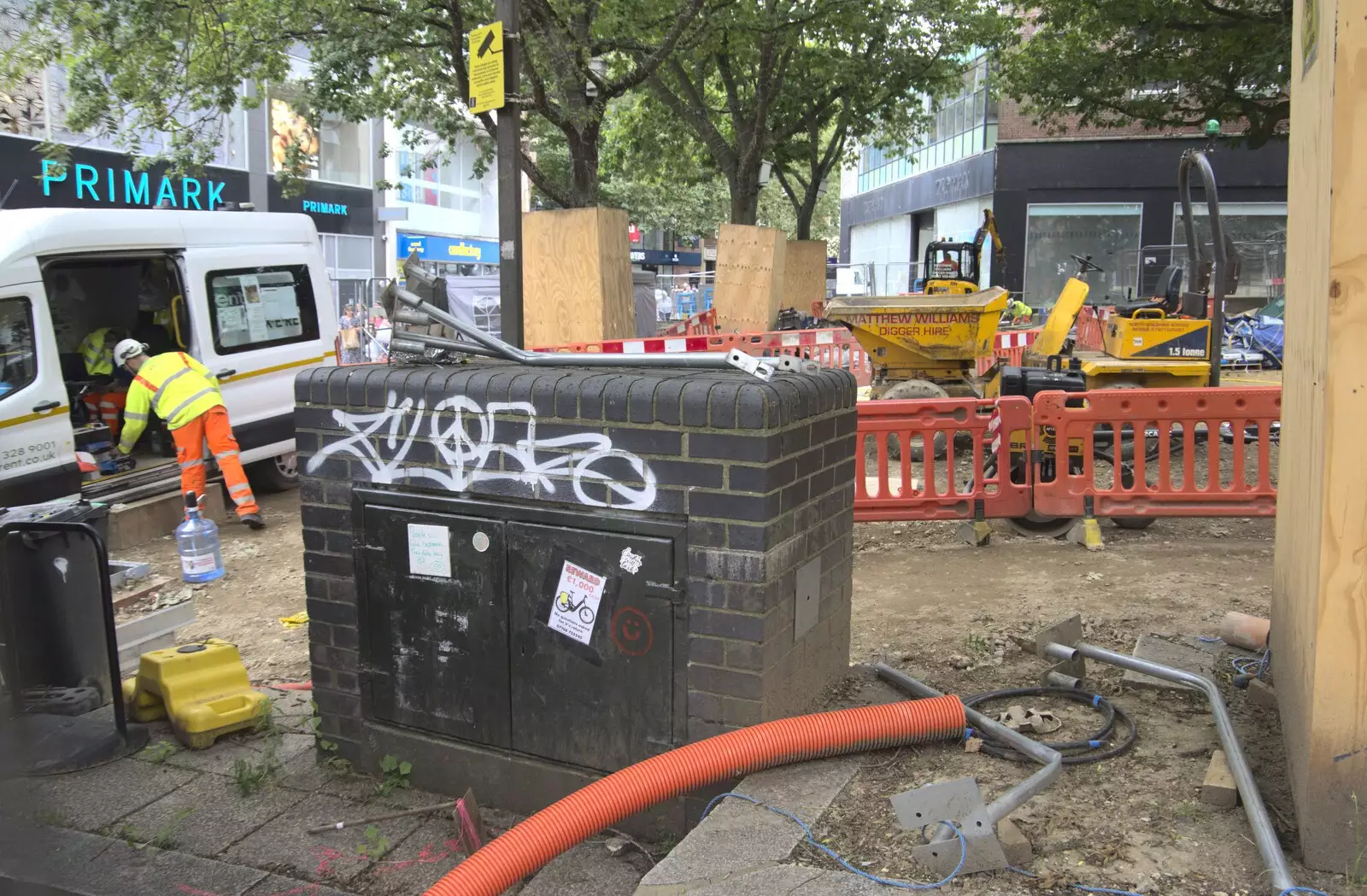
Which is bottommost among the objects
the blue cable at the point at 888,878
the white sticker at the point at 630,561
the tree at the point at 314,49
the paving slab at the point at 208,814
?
the paving slab at the point at 208,814

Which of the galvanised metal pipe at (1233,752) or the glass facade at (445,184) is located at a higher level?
the glass facade at (445,184)

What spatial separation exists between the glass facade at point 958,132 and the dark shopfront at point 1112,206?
146 cm

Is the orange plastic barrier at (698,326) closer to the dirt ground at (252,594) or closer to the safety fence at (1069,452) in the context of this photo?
the dirt ground at (252,594)

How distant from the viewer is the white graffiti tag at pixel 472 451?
3559 millimetres

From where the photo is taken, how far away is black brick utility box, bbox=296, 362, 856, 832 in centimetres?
342

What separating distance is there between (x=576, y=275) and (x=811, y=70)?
12.1m

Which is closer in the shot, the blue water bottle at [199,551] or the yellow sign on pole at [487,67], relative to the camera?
the yellow sign on pole at [487,67]

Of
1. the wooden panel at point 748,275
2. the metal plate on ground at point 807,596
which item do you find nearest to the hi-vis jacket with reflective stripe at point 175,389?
the metal plate on ground at point 807,596

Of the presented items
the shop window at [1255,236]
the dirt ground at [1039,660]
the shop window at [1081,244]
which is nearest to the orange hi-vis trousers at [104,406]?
the dirt ground at [1039,660]

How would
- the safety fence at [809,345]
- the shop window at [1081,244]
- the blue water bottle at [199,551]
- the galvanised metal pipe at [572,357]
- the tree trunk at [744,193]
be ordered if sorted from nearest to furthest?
the galvanised metal pipe at [572,357] < the blue water bottle at [199,551] < the safety fence at [809,345] < the tree trunk at [744,193] < the shop window at [1081,244]

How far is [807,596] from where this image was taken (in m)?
3.76

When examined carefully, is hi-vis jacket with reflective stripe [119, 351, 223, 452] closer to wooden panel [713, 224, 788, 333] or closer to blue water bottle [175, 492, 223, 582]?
blue water bottle [175, 492, 223, 582]

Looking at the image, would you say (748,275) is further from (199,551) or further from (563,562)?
(563,562)

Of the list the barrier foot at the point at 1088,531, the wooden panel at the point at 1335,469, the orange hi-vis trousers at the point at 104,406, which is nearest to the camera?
the wooden panel at the point at 1335,469
